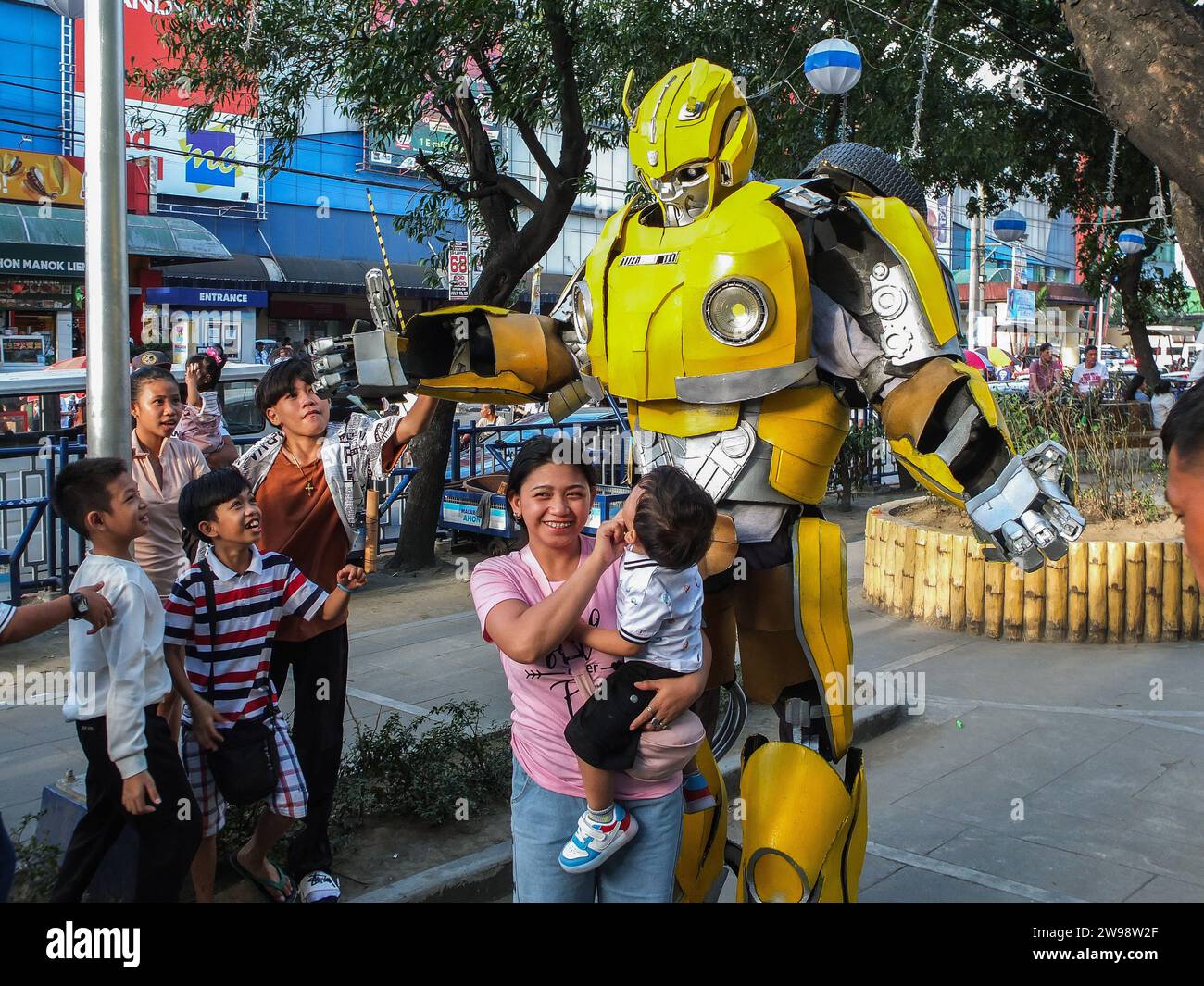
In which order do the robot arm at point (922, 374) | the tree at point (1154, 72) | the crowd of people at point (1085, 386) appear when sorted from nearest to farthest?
1. the robot arm at point (922, 374)
2. the tree at point (1154, 72)
3. the crowd of people at point (1085, 386)

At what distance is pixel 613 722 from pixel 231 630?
1.43 m

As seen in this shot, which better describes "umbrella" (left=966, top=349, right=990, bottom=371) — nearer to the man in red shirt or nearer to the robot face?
the robot face

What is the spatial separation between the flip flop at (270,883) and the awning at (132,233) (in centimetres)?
1978

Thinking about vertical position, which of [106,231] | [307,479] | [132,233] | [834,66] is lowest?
[307,479]

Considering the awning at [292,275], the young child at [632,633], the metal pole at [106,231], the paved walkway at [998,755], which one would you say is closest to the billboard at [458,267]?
the paved walkway at [998,755]

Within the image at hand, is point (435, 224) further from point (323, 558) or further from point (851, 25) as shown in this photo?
point (323, 558)

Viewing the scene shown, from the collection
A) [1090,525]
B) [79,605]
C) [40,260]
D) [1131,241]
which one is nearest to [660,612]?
[79,605]

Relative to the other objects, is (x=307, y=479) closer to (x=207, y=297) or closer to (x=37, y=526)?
(x=37, y=526)

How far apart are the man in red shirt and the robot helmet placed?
3.41ft

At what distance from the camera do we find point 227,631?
3.54 meters

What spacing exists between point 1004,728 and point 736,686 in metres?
2.75

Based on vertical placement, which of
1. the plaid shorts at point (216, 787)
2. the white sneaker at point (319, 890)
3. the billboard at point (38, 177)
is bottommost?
the white sneaker at point (319, 890)

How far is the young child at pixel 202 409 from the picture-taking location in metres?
7.43

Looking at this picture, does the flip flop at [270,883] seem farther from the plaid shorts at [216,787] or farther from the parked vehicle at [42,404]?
the parked vehicle at [42,404]
